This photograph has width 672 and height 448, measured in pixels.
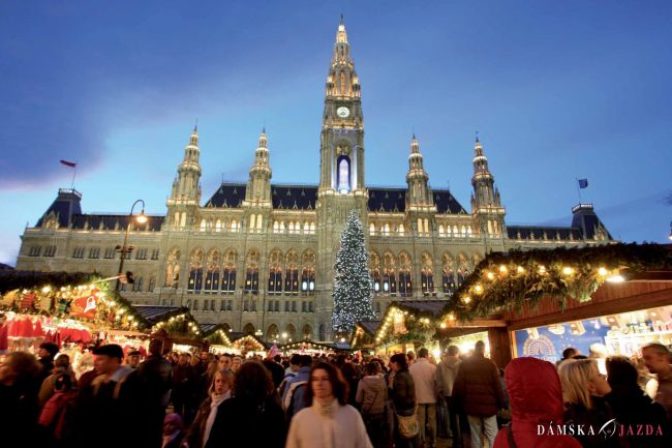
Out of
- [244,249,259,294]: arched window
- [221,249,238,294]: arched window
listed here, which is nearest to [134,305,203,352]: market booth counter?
[244,249,259,294]: arched window

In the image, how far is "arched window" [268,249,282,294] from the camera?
4775cm

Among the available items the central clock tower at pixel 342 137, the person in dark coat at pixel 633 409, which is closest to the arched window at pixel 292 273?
the central clock tower at pixel 342 137

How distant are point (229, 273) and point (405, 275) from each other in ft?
73.8

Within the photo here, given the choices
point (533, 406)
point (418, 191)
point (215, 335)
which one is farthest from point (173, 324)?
point (418, 191)

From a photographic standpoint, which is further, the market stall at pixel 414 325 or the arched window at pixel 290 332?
the arched window at pixel 290 332

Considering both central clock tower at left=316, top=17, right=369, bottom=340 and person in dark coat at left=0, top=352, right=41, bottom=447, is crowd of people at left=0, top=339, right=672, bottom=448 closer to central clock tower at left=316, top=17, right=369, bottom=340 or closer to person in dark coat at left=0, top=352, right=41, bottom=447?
person in dark coat at left=0, top=352, right=41, bottom=447

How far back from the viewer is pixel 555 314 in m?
8.63

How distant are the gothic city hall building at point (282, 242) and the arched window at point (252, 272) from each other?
128mm

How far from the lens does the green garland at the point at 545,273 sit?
553cm

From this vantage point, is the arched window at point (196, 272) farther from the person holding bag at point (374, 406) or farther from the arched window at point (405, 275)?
the person holding bag at point (374, 406)

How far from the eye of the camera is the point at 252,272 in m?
48.2

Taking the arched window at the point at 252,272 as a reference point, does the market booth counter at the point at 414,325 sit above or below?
below

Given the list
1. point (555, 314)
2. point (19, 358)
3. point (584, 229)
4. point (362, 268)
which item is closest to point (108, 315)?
point (19, 358)

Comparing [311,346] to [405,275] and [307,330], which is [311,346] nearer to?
[307,330]
